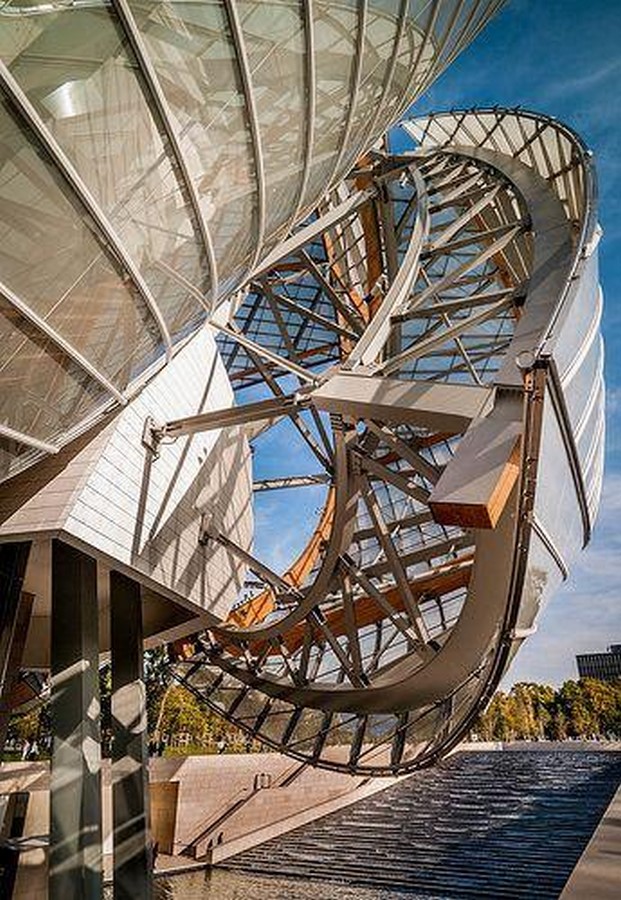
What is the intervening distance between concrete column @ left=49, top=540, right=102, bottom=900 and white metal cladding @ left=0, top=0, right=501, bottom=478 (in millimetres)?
3654

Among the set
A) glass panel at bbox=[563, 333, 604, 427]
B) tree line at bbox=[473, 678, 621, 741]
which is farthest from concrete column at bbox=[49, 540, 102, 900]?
tree line at bbox=[473, 678, 621, 741]

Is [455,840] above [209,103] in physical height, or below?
below

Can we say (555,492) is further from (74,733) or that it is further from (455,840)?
(455,840)

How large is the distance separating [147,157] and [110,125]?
18.7 inches

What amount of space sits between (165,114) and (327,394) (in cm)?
402

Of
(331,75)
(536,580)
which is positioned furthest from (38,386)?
(536,580)

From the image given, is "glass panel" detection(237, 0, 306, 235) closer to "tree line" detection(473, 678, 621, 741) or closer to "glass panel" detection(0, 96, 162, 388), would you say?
"glass panel" detection(0, 96, 162, 388)

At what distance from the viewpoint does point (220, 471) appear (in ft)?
49.3

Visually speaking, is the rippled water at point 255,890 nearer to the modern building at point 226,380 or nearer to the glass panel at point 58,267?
the modern building at point 226,380

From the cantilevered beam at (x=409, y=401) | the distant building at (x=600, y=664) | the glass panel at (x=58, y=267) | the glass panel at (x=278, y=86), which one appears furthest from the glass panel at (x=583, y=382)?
the distant building at (x=600, y=664)

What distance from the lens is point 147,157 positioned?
221 inches

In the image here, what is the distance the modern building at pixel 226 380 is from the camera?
537 centimetres

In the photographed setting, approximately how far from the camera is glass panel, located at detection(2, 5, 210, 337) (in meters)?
4.47

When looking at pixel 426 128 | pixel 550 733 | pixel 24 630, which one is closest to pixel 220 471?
pixel 24 630
